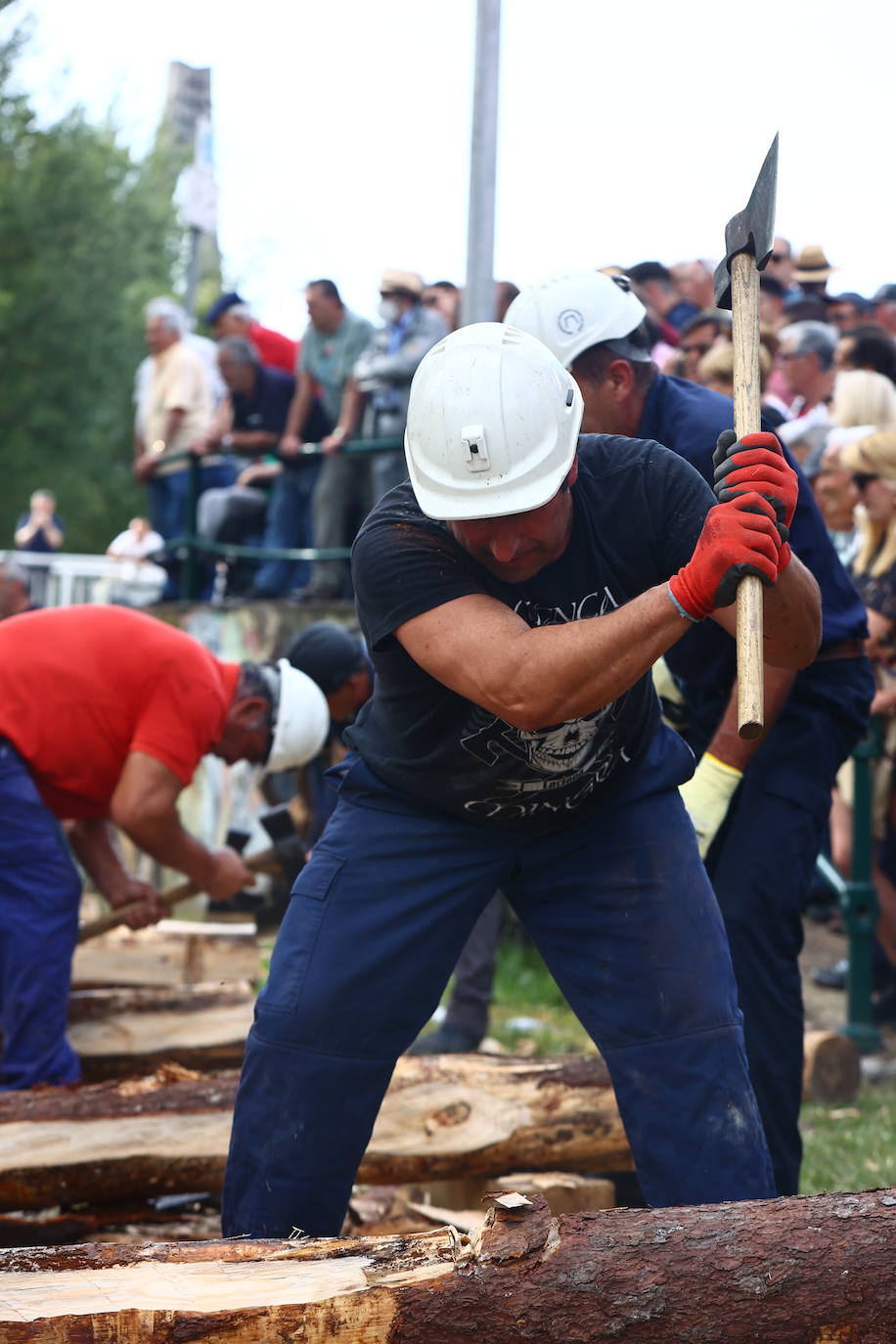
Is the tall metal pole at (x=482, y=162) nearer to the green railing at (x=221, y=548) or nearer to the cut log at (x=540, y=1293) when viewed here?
the green railing at (x=221, y=548)

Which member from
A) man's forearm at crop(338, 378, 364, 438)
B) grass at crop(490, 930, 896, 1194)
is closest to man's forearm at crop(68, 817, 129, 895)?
grass at crop(490, 930, 896, 1194)

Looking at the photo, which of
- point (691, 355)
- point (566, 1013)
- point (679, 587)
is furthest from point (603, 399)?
point (691, 355)

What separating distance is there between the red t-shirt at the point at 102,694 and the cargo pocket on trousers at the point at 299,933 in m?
1.67

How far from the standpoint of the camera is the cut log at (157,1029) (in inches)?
187

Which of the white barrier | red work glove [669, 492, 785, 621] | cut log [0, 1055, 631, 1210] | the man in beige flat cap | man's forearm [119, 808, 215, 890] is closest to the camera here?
red work glove [669, 492, 785, 621]

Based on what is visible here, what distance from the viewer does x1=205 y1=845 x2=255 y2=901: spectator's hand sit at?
17.2ft

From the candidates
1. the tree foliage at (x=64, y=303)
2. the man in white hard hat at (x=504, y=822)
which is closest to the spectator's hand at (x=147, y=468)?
the man in white hard hat at (x=504, y=822)

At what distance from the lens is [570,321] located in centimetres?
391

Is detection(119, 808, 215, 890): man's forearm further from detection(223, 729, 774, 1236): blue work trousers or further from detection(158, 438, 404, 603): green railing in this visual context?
detection(158, 438, 404, 603): green railing

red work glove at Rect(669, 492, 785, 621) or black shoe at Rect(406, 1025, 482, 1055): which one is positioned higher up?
red work glove at Rect(669, 492, 785, 621)

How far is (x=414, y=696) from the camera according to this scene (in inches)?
117

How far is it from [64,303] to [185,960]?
19648 millimetres

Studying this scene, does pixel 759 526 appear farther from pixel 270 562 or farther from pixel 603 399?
pixel 270 562

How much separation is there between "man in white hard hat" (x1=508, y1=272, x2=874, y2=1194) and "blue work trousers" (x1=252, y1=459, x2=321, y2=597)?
501 cm
